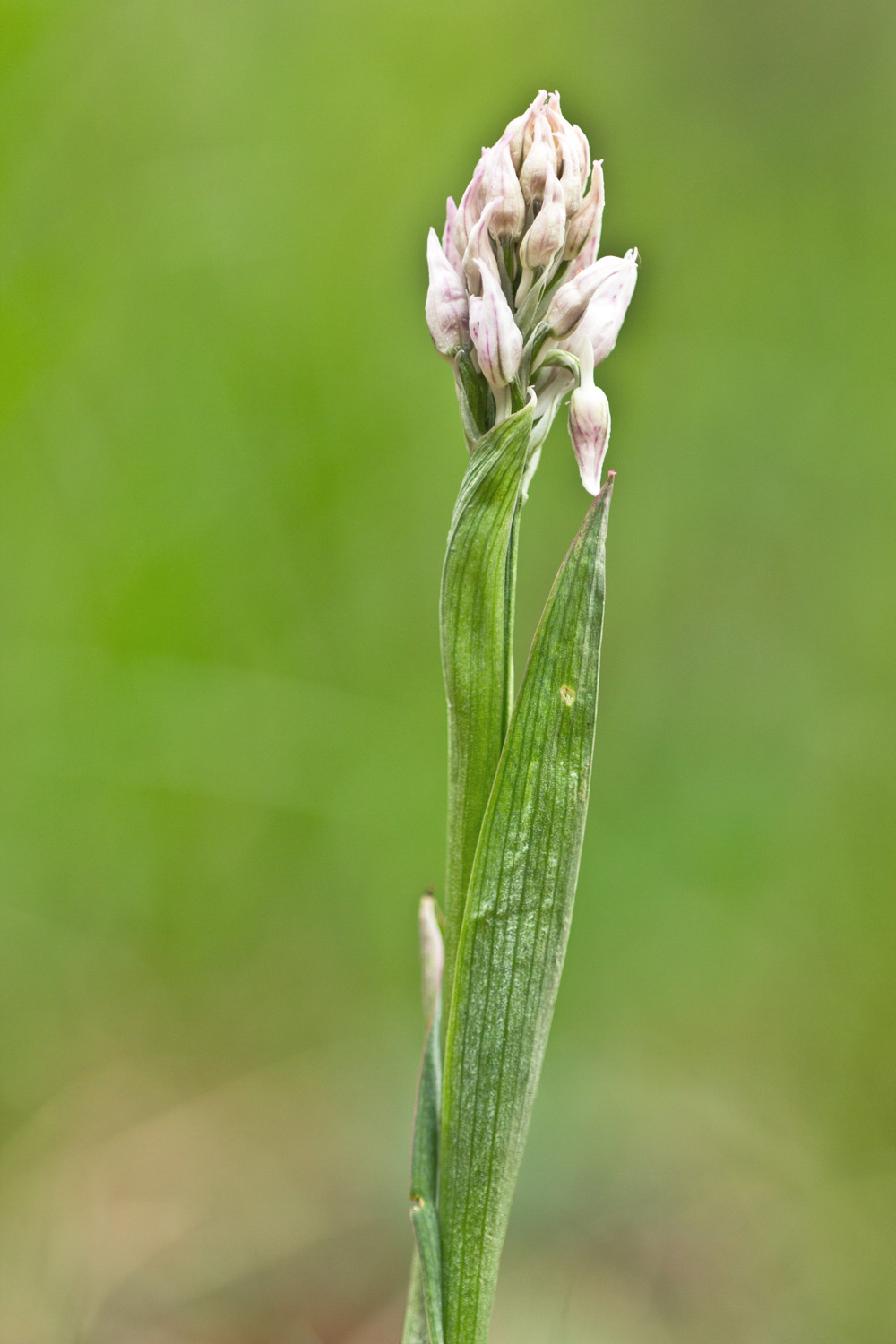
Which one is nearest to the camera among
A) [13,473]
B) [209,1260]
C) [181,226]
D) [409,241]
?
[209,1260]

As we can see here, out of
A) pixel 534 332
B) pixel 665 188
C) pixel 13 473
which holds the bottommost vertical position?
pixel 534 332

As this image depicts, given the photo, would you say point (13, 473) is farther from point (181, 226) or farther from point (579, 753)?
Answer: point (579, 753)

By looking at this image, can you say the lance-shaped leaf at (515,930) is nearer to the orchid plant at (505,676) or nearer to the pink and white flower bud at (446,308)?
the orchid plant at (505,676)

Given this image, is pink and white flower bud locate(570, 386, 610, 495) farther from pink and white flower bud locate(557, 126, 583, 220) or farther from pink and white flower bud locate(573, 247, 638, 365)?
pink and white flower bud locate(557, 126, 583, 220)

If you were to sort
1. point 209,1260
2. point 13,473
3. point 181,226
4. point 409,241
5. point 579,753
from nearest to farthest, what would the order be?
point 579,753 → point 209,1260 → point 13,473 → point 181,226 → point 409,241

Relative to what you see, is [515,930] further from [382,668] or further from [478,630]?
[382,668]

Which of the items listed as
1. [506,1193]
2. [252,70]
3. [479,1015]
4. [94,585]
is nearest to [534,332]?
[479,1015]

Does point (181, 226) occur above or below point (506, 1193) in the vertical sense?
above
